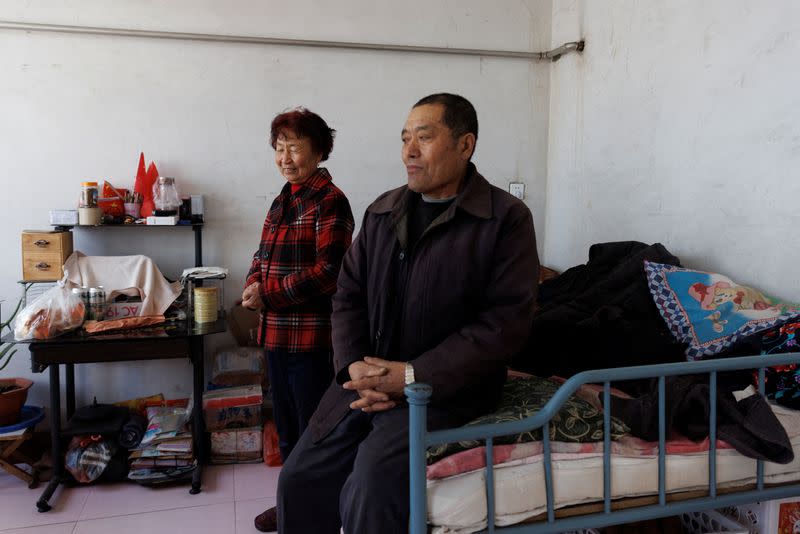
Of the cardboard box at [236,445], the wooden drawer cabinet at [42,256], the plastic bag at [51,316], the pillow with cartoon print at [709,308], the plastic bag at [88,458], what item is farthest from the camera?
the cardboard box at [236,445]

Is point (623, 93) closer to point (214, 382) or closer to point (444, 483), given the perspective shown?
point (444, 483)

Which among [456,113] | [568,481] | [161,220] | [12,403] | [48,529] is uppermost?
[456,113]

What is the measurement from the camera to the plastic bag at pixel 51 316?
277 centimetres

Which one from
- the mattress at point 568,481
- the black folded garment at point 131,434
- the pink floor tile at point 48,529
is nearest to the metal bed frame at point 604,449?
the mattress at point 568,481

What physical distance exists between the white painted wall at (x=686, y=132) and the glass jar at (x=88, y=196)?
264 centimetres

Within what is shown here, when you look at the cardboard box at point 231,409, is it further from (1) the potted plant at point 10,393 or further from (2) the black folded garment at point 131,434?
(1) the potted plant at point 10,393

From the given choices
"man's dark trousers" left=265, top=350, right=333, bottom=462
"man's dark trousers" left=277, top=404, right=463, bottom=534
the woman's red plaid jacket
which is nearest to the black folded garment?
"man's dark trousers" left=265, top=350, right=333, bottom=462

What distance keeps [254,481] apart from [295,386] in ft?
3.03

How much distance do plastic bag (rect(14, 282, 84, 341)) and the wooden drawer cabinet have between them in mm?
209

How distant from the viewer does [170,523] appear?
2.67 m

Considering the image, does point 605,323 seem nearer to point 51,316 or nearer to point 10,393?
point 51,316

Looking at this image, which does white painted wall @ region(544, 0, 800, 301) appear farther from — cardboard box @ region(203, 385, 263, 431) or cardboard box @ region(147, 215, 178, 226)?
cardboard box @ region(147, 215, 178, 226)

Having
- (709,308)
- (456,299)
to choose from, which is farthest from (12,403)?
(709,308)

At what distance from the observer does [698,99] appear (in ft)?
8.82
